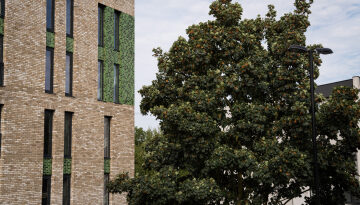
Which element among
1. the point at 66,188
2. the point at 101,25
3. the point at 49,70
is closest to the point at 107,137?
the point at 66,188

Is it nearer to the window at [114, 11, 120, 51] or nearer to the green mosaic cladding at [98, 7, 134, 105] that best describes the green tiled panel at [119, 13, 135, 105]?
the green mosaic cladding at [98, 7, 134, 105]

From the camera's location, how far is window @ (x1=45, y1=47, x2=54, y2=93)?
21.3m

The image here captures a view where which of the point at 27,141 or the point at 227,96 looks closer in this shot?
the point at 227,96

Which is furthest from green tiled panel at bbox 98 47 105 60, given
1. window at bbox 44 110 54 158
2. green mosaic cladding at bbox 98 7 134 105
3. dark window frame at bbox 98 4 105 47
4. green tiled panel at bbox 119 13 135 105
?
window at bbox 44 110 54 158

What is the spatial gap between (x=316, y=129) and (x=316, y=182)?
1967 mm

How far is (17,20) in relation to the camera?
787 inches

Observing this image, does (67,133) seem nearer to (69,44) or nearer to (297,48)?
(69,44)

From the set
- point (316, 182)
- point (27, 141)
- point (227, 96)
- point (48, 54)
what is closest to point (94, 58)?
point (48, 54)

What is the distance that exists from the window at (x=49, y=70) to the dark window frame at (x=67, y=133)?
1653 mm

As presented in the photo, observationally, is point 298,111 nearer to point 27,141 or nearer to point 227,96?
point 227,96

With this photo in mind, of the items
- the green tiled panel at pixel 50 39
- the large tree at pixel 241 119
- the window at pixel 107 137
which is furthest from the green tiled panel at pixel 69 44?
the large tree at pixel 241 119

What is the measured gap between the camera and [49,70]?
2145cm

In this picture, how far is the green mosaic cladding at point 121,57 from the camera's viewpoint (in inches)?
954

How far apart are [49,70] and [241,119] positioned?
36.7 ft
